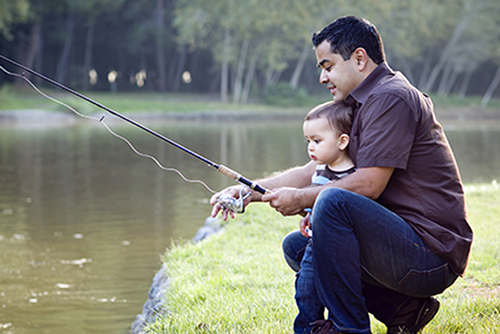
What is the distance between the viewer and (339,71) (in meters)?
2.66

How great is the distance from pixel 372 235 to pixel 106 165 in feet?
34.8

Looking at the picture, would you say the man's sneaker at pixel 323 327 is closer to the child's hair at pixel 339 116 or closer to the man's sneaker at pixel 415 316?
the man's sneaker at pixel 415 316

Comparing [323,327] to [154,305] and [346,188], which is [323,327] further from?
[154,305]

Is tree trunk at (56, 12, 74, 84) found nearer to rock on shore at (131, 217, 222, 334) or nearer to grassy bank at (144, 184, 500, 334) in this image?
grassy bank at (144, 184, 500, 334)

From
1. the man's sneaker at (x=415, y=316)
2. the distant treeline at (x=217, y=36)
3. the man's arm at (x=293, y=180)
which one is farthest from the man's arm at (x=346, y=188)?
the distant treeline at (x=217, y=36)

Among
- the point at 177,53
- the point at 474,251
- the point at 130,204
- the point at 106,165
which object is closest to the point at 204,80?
the point at 177,53

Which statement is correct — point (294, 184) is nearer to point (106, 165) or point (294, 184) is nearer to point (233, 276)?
point (233, 276)

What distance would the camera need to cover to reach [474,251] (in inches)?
171

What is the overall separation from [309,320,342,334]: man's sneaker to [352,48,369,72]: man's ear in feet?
3.45

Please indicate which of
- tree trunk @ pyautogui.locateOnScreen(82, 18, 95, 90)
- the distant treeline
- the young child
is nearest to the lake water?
the young child

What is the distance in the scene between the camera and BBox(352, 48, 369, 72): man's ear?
2.60 m

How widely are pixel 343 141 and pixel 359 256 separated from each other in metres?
0.50

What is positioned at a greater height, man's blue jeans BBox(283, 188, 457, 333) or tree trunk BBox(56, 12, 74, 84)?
tree trunk BBox(56, 12, 74, 84)

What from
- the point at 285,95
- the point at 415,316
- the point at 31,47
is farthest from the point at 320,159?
the point at 31,47
